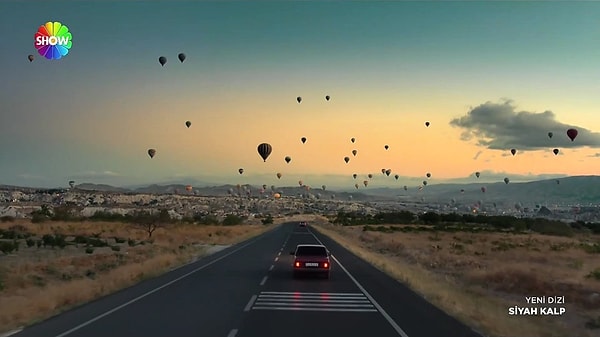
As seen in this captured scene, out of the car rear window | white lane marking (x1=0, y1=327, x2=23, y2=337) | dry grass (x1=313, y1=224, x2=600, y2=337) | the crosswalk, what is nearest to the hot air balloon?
dry grass (x1=313, y1=224, x2=600, y2=337)

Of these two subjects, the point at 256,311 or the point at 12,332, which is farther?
the point at 256,311

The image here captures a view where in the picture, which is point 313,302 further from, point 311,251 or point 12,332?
point 311,251

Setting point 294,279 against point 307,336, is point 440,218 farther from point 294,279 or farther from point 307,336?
point 307,336

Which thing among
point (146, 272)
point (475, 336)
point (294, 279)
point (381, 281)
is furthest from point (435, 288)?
A: point (146, 272)

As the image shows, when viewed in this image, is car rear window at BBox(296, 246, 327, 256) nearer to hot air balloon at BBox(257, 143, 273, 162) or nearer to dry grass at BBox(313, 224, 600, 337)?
dry grass at BBox(313, 224, 600, 337)

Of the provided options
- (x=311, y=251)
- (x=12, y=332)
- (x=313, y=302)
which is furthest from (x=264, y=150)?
(x=12, y=332)

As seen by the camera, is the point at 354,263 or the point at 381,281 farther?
the point at 354,263
